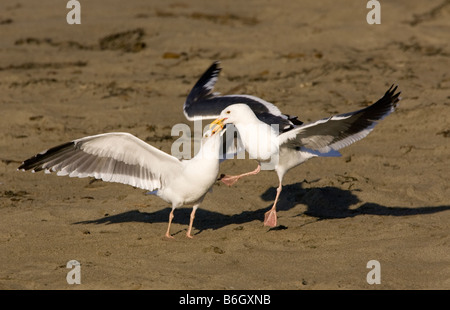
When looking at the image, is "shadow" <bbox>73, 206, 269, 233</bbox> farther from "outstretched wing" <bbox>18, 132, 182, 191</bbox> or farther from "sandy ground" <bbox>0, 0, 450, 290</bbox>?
"outstretched wing" <bbox>18, 132, 182, 191</bbox>

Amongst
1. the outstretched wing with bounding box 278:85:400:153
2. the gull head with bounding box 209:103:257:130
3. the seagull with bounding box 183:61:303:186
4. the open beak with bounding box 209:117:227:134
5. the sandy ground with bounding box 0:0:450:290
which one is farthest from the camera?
the seagull with bounding box 183:61:303:186

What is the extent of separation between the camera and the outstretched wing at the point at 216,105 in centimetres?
690

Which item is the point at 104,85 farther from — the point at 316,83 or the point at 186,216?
the point at 186,216

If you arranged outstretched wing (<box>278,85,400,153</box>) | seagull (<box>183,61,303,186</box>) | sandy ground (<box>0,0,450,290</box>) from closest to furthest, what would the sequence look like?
sandy ground (<box>0,0,450,290</box>), outstretched wing (<box>278,85,400,153</box>), seagull (<box>183,61,303,186</box>)

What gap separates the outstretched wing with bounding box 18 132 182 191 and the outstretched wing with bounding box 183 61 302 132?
1.10 metres

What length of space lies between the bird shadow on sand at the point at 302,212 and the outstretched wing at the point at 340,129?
2.24ft

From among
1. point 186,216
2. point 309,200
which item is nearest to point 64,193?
point 186,216

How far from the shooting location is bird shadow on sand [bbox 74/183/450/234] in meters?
6.64

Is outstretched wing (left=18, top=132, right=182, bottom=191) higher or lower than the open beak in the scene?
lower

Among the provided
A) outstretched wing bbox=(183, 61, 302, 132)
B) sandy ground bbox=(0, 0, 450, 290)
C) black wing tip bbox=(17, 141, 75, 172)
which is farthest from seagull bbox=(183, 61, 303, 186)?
black wing tip bbox=(17, 141, 75, 172)

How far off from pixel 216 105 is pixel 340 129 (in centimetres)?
169

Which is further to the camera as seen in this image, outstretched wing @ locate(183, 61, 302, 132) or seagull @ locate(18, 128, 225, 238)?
outstretched wing @ locate(183, 61, 302, 132)

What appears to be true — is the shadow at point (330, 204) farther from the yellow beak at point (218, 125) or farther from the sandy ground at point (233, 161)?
the yellow beak at point (218, 125)

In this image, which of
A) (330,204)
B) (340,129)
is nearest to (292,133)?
(340,129)
